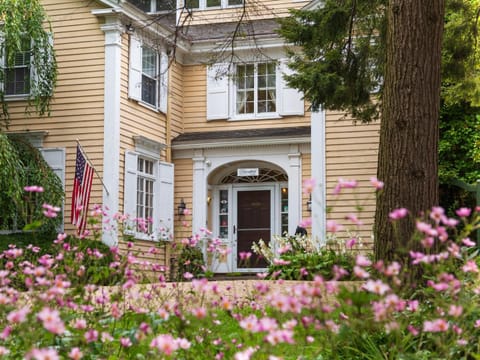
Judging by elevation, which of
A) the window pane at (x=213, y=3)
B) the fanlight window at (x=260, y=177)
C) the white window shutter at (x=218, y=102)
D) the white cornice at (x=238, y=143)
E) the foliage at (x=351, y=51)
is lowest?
the fanlight window at (x=260, y=177)

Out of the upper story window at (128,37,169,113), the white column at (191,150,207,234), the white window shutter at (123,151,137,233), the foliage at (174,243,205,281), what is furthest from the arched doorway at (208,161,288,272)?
the foliage at (174,243,205,281)

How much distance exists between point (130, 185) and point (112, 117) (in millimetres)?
1405

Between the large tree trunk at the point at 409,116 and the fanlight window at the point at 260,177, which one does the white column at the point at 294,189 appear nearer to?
the fanlight window at the point at 260,177

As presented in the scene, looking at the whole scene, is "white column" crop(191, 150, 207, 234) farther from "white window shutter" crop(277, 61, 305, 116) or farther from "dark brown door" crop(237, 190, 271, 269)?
"white window shutter" crop(277, 61, 305, 116)

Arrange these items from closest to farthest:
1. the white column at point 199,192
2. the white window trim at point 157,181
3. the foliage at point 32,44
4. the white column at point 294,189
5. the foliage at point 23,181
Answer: the foliage at point 23,181
the foliage at point 32,44
the white window trim at point 157,181
the white column at point 294,189
the white column at point 199,192

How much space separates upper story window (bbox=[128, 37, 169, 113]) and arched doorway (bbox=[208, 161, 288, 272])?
2.14m

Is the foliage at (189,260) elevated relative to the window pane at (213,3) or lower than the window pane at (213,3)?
lower

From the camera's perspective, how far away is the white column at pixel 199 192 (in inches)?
707

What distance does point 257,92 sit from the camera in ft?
60.1

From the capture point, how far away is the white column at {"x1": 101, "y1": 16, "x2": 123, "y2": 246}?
1568 cm

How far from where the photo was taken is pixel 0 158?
1360cm

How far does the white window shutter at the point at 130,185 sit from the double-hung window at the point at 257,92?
3.24 m

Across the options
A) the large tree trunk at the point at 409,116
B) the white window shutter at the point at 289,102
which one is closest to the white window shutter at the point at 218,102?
the white window shutter at the point at 289,102

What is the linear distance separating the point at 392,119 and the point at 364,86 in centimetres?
494
